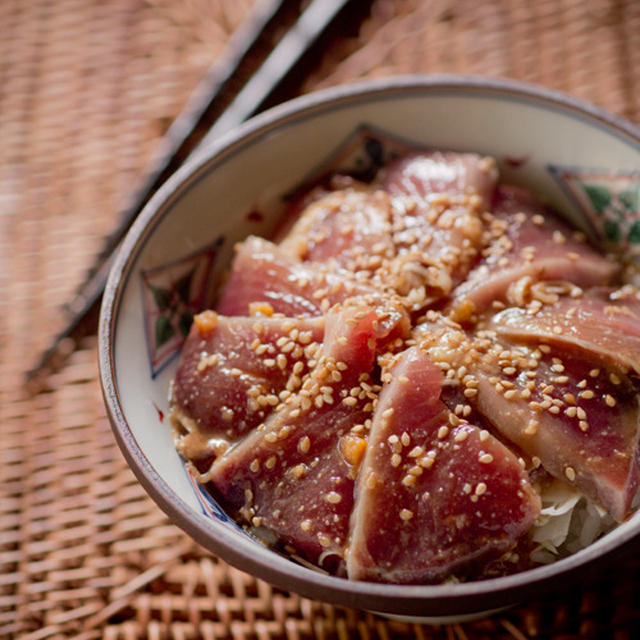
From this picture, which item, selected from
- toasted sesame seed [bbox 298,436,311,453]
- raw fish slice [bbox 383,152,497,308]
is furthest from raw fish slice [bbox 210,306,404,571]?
raw fish slice [bbox 383,152,497,308]

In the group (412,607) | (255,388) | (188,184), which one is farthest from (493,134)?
(412,607)

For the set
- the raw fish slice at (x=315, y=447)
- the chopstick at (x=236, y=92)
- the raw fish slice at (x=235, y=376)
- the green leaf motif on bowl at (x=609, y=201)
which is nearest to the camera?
the raw fish slice at (x=315, y=447)

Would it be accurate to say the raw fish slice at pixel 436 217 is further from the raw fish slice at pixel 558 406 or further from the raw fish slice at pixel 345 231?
the raw fish slice at pixel 558 406

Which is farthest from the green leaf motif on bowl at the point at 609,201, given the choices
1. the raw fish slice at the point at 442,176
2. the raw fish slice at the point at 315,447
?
the raw fish slice at the point at 315,447

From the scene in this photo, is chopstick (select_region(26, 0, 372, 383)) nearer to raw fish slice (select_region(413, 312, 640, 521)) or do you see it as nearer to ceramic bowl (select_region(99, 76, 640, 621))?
ceramic bowl (select_region(99, 76, 640, 621))

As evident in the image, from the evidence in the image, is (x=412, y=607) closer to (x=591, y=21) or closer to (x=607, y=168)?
(x=607, y=168)

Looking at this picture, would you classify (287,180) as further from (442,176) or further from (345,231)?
(442,176)

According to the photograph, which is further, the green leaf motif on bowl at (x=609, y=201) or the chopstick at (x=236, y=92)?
the chopstick at (x=236, y=92)
